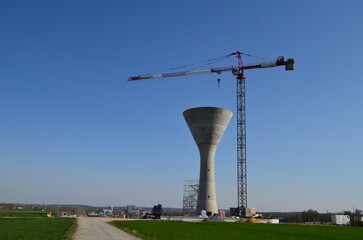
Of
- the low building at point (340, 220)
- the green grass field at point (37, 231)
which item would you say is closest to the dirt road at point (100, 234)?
the green grass field at point (37, 231)

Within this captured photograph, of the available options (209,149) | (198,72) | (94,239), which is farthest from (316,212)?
(94,239)

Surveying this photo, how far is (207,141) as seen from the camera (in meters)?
69.6

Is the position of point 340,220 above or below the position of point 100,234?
below

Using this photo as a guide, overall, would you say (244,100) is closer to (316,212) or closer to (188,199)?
(188,199)

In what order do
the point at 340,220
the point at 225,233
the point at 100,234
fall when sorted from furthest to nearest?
the point at 340,220, the point at 225,233, the point at 100,234

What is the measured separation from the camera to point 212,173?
70062 millimetres

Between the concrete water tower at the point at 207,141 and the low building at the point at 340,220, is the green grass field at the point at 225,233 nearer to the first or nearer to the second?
the concrete water tower at the point at 207,141

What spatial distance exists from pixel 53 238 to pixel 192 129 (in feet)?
158

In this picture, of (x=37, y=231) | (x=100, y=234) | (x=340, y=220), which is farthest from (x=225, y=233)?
(x=340, y=220)

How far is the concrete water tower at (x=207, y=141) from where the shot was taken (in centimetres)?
6944

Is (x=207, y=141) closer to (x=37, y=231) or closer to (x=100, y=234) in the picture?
(x=100, y=234)

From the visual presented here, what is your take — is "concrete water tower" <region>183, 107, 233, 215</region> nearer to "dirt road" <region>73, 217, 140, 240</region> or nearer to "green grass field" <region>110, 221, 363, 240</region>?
"green grass field" <region>110, 221, 363, 240</region>

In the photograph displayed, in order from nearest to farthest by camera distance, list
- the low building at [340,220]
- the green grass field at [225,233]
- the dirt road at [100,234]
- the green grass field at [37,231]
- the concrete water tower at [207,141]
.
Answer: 1. the green grass field at [37,231]
2. the dirt road at [100,234]
3. the green grass field at [225,233]
4. the concrete water tower at [207,141]
5. the low building at [340,220]

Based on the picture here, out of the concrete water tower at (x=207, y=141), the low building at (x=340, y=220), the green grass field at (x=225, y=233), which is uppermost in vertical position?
the concrete water tower at (x=207, y=141)
